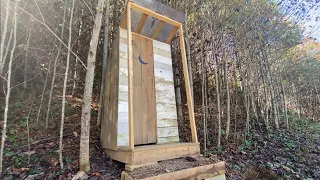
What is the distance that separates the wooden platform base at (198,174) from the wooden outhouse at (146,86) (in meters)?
0.31

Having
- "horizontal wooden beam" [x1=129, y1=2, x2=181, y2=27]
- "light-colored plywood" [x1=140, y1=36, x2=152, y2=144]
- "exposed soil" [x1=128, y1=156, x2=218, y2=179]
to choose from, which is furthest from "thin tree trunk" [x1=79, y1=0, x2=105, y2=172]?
"light-colored plywood" [x1=140, y1=36, x2=152, y2=144]

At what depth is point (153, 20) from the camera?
8.86 ft

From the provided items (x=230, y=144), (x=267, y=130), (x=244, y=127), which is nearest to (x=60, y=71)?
(x=230, y=144)

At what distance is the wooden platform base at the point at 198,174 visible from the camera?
1.65 m

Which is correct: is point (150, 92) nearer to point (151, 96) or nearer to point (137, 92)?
point (151, 96)

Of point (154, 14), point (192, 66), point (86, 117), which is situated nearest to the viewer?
point (86, 117)

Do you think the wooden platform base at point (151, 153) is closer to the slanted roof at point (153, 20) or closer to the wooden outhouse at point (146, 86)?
the wooden outhouse at point (146, 86)

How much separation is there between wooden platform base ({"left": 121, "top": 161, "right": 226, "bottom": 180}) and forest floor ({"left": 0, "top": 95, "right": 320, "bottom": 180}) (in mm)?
606

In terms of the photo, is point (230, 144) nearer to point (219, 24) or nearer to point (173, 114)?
point (173, 114)

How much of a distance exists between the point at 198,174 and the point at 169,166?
328mm

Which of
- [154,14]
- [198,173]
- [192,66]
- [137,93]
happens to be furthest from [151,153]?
[192,66]

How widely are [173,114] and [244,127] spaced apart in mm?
2065

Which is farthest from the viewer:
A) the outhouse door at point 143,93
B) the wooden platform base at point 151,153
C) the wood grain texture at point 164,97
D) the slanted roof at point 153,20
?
the wood grain texture at point 164,97

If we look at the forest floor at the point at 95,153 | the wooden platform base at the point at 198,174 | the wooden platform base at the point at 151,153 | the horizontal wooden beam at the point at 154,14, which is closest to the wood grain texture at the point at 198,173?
the wooden platform base at the point at 198,174
